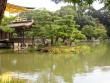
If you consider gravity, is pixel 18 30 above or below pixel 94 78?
above

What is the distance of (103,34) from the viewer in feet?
154

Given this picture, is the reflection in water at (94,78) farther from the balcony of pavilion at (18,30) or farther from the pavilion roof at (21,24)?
the pavilion roof at (21,24)

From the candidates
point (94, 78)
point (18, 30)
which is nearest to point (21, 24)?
point (18, 30)

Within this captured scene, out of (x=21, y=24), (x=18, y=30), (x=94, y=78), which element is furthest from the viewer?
(x=18, y=30)

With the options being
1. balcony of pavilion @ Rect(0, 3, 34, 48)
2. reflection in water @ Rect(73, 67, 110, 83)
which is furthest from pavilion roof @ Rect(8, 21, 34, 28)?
reflection in water @ Rect(73, 67, 110, 83)

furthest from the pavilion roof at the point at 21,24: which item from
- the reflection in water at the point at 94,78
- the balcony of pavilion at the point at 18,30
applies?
the reflection in water at the point at 94,78

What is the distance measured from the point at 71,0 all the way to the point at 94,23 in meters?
44.9

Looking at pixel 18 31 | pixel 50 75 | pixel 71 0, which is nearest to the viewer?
pixel 71 0

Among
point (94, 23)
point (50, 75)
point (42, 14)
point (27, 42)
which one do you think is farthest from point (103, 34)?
point (50, 75)

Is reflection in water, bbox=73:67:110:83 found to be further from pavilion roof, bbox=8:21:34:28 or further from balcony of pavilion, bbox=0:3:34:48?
pavilion roof, bbox=8:21:34:28

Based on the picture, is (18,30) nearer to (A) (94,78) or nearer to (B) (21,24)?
(B) (21,24)

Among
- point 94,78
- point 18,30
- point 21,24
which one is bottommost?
point 94,78

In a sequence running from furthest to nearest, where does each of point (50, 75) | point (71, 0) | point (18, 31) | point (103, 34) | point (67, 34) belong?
point (103, 34) < point (18, 31) < point (67, 34) < point (50, 75) < point (71, 0)

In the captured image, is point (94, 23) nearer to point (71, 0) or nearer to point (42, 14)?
point (42, 14)
